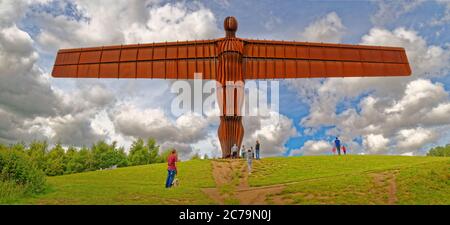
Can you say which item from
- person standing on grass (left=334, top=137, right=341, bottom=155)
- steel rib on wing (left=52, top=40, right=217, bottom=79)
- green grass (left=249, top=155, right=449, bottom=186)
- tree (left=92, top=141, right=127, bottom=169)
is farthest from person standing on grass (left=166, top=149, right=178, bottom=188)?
tree (left=92, top=141, right=127, bottom=169)

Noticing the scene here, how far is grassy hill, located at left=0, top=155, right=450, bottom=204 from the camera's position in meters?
13.8

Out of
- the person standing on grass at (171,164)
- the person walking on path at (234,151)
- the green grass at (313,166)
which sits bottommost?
the person standing on grass at (171,164)

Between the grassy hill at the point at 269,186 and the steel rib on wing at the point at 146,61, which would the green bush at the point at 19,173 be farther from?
the steel rib on wing at the point at 146,61

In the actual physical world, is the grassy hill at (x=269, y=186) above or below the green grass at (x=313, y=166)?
below

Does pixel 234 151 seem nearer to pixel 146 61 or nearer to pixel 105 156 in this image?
pixel 146 61

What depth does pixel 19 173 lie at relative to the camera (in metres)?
16.4

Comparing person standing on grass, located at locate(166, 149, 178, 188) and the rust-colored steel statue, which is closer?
person standing on grass, located at locate(166, 149, 178, 188)

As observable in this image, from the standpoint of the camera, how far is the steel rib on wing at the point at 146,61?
25.5 m

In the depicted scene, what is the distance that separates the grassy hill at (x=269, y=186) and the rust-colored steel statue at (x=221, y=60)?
702 cm

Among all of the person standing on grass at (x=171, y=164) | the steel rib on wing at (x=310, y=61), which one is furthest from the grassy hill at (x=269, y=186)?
the steel rib on wing at (x=310, y=61)

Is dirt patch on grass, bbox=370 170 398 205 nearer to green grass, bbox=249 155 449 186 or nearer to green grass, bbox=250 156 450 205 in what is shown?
green grass, bbox=250 156 450 205

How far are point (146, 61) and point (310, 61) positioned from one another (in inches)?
479

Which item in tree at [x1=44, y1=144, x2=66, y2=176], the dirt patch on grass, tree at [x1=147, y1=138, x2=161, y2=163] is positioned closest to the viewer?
the dirt patch on grass
